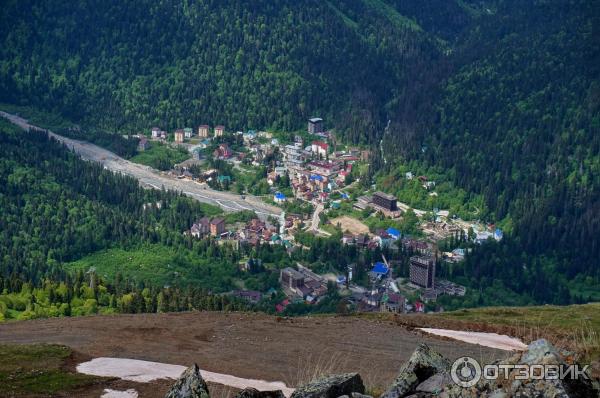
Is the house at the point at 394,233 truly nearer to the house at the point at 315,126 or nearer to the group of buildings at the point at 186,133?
the house at the point at 315,126

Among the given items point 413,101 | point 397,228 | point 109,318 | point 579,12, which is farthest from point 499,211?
point 109,318

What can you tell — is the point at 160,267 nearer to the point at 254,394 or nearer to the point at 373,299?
the point at 373,299

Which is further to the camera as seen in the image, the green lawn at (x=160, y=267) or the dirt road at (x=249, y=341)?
the green lawn at (x=160, y=267)

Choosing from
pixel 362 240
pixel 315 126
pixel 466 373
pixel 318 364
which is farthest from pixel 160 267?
pixel 466 373

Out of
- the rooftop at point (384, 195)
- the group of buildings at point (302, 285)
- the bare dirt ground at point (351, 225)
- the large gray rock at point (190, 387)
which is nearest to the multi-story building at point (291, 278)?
the group of buildings at point (302, 285)

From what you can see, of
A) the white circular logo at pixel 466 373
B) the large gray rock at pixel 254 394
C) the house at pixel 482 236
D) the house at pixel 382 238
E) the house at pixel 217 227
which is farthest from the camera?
the house at pixel 217 227

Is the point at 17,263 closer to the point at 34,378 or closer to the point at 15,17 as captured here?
the point at 34,378
